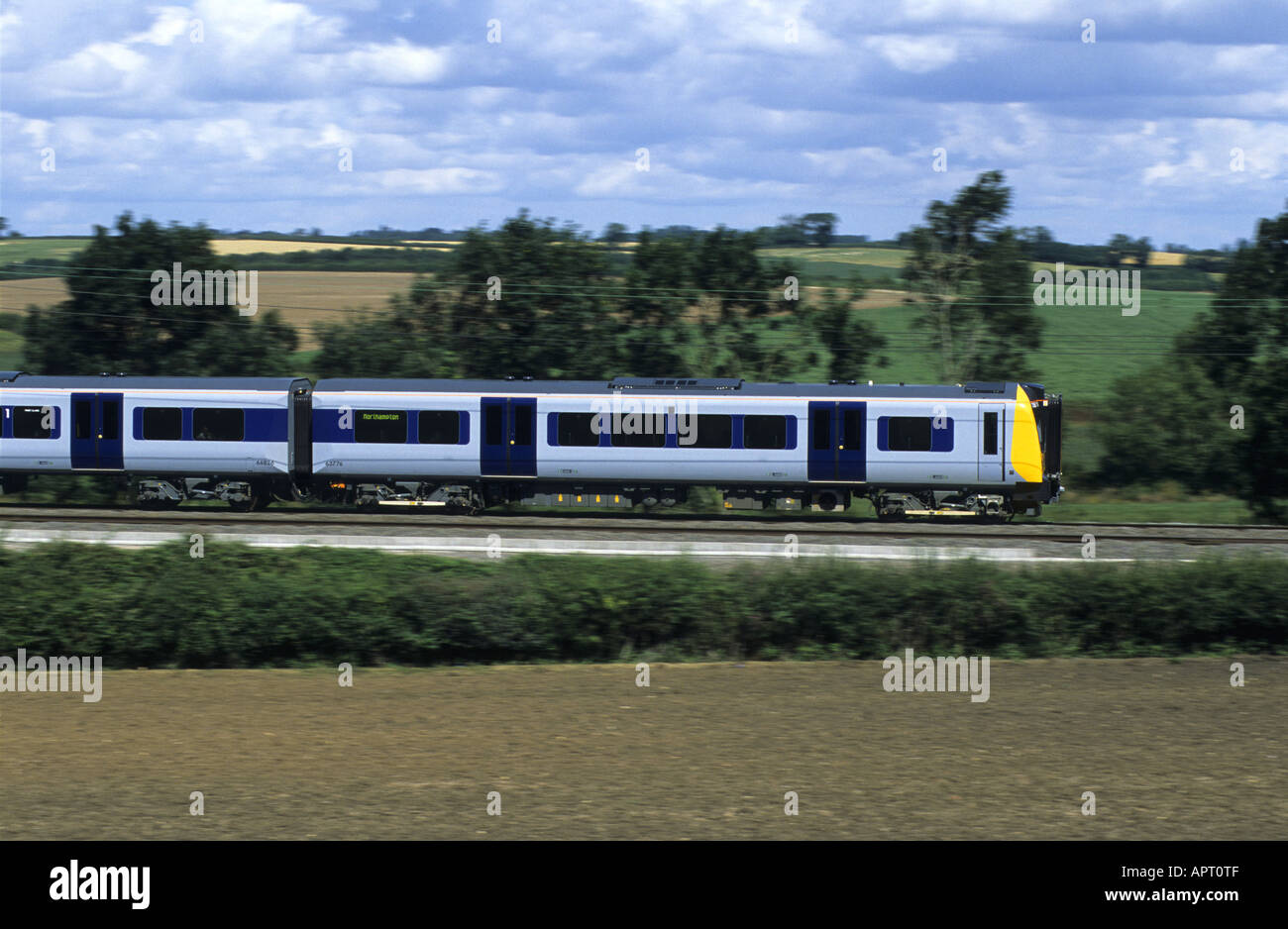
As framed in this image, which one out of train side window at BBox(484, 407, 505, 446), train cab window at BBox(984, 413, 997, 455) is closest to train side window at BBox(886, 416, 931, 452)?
train cab window at BBox(984, 413, 997, 455)

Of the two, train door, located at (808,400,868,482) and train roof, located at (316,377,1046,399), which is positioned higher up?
train roof, located at (316,377,1046,399)

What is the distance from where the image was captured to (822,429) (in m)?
29.3

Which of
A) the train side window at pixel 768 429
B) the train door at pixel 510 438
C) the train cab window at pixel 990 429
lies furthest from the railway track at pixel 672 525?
the train cab window at pixel 990 429

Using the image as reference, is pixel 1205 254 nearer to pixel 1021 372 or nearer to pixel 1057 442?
pixel 1021 372

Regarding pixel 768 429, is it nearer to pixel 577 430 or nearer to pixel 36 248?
pixel 577 430

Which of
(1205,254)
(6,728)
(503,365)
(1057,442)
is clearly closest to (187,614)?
(6,728)

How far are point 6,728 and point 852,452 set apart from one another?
2097 cm

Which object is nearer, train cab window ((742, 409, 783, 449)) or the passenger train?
the passenger train

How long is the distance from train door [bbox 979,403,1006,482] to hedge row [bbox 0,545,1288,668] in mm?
12629

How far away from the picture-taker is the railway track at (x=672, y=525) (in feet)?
85.3

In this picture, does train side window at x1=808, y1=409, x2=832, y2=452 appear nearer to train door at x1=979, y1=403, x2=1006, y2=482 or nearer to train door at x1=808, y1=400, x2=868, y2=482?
train door at x1=808, y1=400, x2=868, y2=482

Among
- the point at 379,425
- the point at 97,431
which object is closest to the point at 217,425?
the point at 97,431

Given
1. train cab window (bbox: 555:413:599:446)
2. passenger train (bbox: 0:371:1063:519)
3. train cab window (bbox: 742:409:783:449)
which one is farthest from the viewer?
train cab window (bbox: 555:413:599:446)

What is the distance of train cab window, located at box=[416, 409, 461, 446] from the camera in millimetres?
29984
